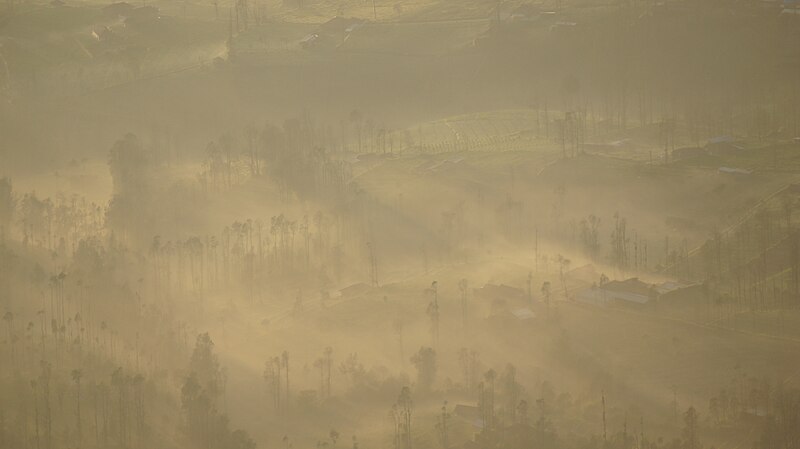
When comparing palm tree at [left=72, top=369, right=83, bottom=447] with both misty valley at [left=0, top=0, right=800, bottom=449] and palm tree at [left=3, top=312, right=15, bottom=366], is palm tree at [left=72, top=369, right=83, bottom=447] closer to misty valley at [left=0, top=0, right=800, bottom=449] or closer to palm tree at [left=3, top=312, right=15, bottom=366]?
misty valley at [left=0, top=0, right=800, bottom=449]

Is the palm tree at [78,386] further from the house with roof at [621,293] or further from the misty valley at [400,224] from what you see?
the house with roof at [621,293]

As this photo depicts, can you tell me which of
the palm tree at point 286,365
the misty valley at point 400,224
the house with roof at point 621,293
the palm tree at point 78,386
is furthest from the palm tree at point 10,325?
the house with roof at point 621,293

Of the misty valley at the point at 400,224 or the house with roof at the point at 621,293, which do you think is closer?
the misty valley at the point at 400,224

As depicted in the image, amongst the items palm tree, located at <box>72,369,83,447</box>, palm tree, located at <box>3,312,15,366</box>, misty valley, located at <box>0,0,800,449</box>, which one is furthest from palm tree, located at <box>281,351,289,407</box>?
palm tree, located at <box>3,312,15,366</box>

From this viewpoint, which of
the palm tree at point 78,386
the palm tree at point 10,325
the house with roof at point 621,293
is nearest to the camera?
the palm tree at point 78,386

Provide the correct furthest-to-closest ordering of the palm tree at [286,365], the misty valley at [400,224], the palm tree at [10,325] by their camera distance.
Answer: the palm tree at [10,325] < the palm tree at [286,365] < the misty valley at [400,224]

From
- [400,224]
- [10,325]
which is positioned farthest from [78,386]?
[400,224]

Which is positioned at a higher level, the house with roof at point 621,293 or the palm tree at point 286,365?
the house with roof at point 621,293

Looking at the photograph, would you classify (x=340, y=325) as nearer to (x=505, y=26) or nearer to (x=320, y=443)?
(x=320, y=443)

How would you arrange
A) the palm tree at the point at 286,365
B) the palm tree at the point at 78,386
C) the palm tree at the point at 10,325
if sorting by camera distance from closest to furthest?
1. the palm tree at the point at 78,386
2. the palm tree at the point at 286,365
3. the palm tree at the point at 10,325

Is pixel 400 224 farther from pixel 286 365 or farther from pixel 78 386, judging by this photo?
pixel 78 386

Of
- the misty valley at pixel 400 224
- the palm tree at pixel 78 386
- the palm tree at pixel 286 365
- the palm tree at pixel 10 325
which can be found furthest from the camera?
the palm tree at pixel 10 325
